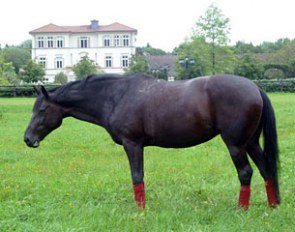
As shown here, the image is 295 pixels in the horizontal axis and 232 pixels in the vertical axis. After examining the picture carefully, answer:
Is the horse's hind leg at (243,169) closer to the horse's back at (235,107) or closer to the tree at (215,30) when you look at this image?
the horse's back at (235,107)

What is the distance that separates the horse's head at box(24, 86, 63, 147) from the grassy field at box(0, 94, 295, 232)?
0.87 metres

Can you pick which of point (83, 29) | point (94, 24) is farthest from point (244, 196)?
point (83, 29)

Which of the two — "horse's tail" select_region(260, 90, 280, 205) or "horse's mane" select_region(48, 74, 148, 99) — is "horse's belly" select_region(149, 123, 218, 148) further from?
"horse's mane" select_region(48, 74, 148, 99)

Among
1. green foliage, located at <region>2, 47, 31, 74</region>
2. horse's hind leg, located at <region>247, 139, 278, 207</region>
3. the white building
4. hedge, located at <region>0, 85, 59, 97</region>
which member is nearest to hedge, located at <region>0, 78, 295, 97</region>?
hedge, located at <region>0, 85, 59, 97</region>

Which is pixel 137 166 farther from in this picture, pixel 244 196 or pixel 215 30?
pixel 215 30

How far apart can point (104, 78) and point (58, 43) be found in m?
79.1

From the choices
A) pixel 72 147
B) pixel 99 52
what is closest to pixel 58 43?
pixel 99 52

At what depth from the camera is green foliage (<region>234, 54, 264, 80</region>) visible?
163 feet

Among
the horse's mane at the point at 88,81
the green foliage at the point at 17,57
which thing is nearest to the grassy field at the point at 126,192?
the horse's mane at the point at 88,81

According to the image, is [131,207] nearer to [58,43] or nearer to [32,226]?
[32,226]

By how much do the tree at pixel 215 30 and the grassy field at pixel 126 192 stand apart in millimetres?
36617

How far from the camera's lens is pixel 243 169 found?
5.76 metres

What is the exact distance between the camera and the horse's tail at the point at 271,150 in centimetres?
580

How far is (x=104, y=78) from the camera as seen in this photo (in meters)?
6.34
